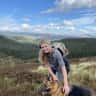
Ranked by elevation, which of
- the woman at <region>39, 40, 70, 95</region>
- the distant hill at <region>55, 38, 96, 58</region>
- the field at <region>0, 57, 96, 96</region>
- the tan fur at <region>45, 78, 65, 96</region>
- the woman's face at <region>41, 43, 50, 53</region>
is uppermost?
the woman's face at <region>41, 43, 50, 53</region>

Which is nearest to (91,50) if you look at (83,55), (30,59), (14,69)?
(83,55)

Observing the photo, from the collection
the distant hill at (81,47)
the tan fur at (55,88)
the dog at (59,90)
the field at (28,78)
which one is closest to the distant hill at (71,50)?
the distant hill at (81,47)

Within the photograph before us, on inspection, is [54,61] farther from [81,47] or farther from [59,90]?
[81,47]

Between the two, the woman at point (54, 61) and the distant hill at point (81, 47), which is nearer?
the woman at point (54, 61)

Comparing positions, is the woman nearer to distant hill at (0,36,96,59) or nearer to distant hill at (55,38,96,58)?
distant hill at (0,36,96,59)

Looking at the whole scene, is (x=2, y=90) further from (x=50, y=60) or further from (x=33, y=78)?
(x=50, y=60)

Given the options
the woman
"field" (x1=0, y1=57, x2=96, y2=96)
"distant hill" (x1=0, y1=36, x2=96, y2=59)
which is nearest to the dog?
the woman

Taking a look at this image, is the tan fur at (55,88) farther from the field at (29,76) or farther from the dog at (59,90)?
the field at (29,76)

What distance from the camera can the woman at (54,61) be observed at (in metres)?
9.20

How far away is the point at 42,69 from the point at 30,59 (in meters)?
3.25

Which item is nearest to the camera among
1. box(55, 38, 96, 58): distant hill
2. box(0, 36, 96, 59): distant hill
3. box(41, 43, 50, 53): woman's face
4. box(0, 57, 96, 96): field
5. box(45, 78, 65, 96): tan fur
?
box(45, 78, 65, 96): tan fur

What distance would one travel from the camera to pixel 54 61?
9.34 meters

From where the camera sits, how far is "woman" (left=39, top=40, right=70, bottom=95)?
9.20 m

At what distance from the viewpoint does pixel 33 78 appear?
49.0 feet
